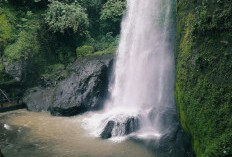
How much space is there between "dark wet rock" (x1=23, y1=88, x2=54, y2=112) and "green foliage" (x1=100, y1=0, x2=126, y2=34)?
22.8 feet

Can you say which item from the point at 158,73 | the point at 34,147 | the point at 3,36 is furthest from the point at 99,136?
the point at 3,36

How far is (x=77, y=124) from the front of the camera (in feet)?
35.5

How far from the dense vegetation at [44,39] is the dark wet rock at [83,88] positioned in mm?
1144

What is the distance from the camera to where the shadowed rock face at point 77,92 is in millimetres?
12508

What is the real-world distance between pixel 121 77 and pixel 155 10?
420cm

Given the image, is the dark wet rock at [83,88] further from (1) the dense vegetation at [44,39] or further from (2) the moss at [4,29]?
(2) the moss at [4,29]

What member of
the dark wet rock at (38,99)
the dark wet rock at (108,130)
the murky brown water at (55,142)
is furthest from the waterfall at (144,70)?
the dark wet rock at (38,99)

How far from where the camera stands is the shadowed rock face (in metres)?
12.5

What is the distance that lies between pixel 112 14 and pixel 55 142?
37.8 ft

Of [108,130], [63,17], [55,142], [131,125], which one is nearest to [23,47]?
[63,17]

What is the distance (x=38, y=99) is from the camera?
44.5 feet

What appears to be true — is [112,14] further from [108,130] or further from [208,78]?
[208,78]

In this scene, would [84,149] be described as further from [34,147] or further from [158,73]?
[158,73]

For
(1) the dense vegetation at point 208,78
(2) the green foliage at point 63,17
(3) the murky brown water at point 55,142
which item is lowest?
(3) the murky brown water at point 55,142
